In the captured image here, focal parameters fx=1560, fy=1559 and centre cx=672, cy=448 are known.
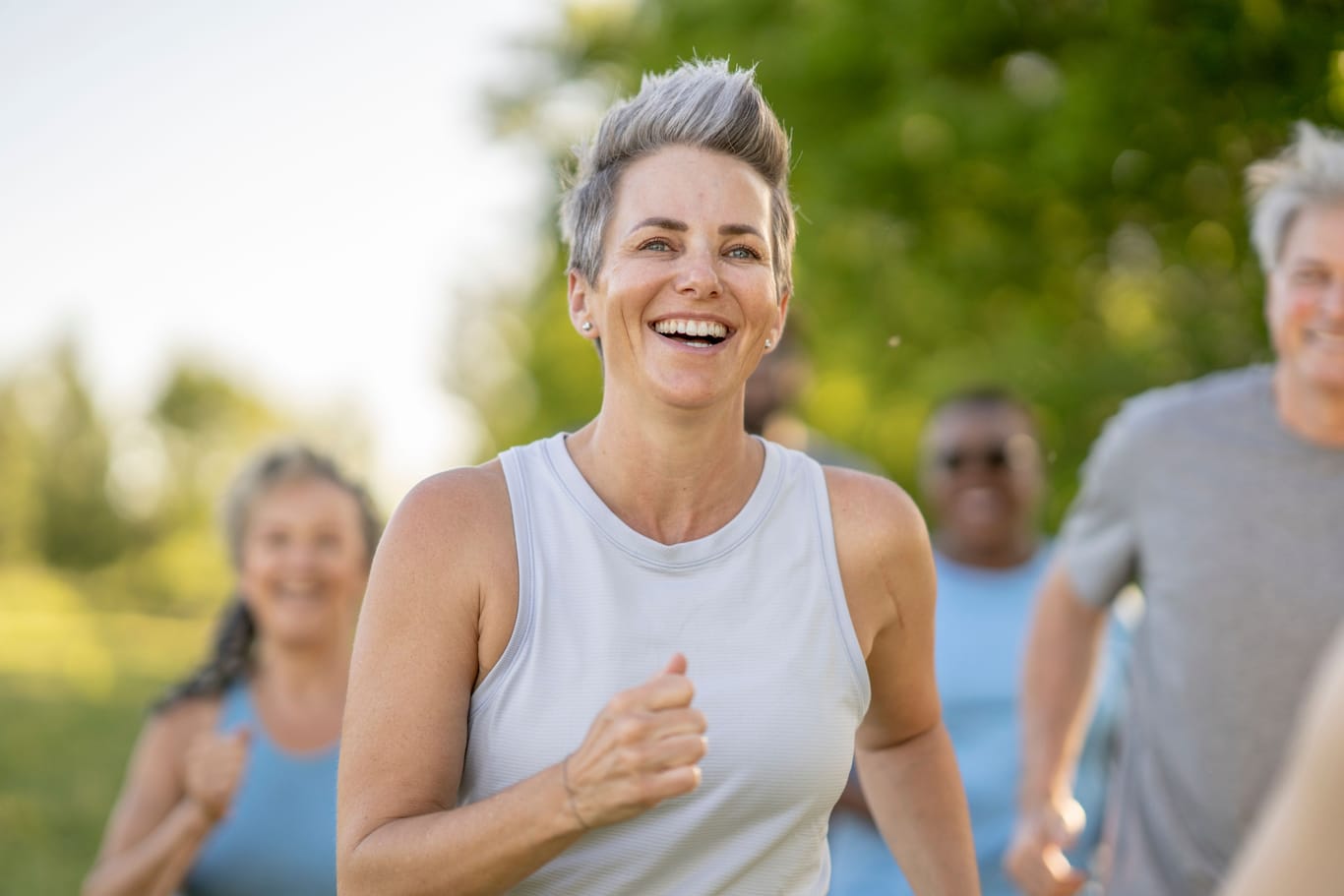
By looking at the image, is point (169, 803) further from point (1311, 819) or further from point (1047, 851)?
point (1311, 819)

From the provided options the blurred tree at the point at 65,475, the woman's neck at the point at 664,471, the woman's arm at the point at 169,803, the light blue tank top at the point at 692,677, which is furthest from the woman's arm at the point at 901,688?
the blurred tree at the point at 65,475

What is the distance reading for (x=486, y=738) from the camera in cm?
247

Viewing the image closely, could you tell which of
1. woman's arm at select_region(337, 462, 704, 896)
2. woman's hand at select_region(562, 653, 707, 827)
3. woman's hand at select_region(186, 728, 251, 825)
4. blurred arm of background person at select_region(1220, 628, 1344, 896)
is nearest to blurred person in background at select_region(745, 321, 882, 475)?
woman's hand at select_region(186, 728, 251, 825)

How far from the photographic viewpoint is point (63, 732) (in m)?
14.7

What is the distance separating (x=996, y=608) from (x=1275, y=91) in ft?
15.8

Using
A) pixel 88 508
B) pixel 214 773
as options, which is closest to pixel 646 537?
pixel 214 773

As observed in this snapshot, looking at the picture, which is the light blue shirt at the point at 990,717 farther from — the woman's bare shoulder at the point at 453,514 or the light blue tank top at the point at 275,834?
the woman's bare shoulder at the point at 453,514

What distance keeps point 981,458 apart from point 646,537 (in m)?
3.28

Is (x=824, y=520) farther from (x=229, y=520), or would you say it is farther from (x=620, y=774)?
(x=229, y=520)

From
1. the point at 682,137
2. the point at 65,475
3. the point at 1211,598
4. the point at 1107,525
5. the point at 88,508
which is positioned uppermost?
the point at 65,475

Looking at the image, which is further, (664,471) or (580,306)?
(580,306)

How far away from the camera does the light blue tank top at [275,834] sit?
4.38 m

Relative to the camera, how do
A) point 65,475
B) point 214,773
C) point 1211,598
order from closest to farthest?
point 1211,598, point 214,773, point 65,475

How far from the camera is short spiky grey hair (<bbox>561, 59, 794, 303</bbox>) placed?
105 inches
